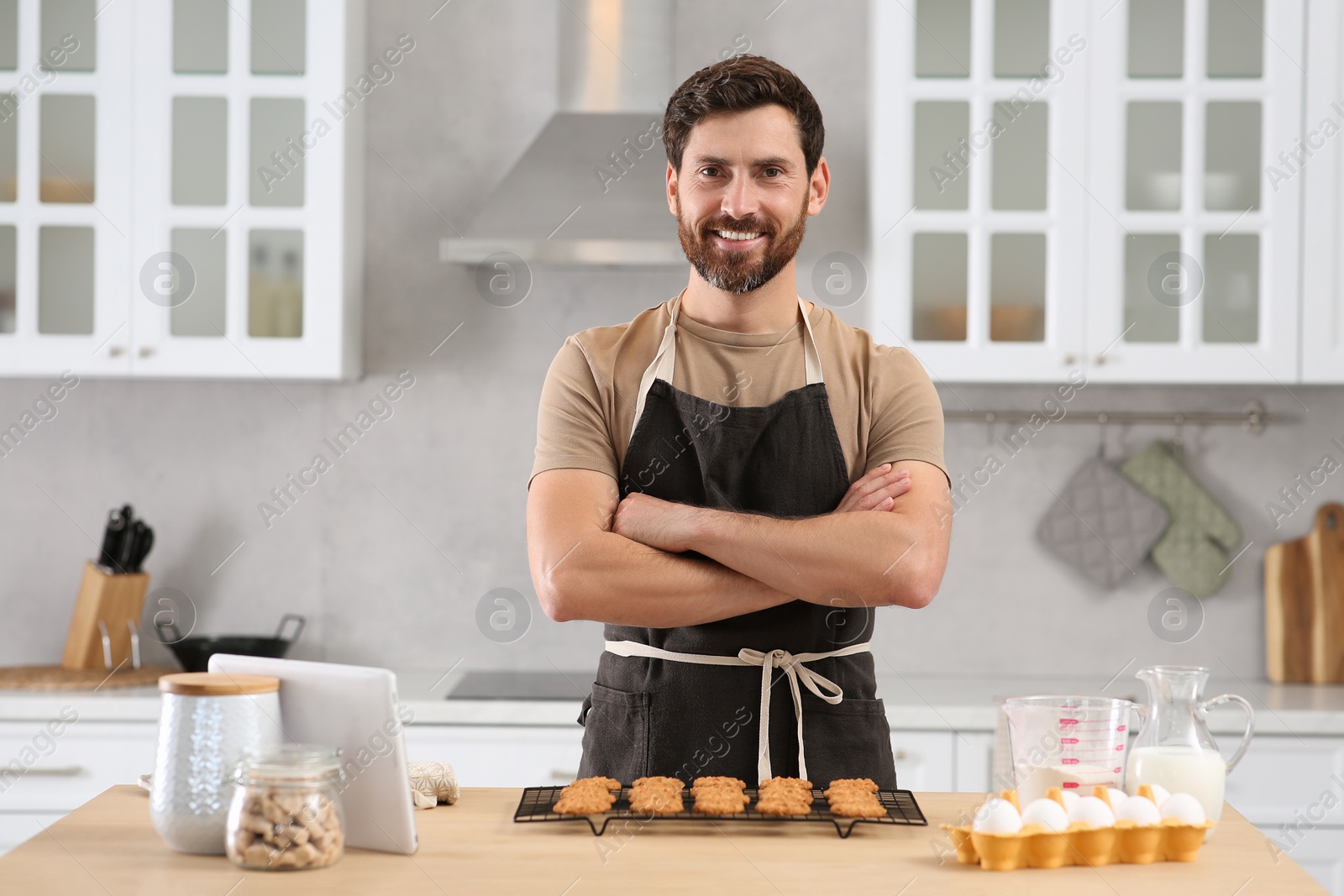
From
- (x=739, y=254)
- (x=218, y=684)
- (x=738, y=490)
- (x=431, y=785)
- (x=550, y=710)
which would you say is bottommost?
(x=550, y=710)

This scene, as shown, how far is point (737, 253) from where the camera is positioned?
1712 millimetres

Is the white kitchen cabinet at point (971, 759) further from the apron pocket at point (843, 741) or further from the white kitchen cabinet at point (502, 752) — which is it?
the apron pocket at point (843, 741)

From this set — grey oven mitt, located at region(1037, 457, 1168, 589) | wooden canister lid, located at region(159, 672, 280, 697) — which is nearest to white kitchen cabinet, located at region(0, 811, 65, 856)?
wooden canister lid, located at region(159, 672, 280, 697)

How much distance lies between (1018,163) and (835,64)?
59cm

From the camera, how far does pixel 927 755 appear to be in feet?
8.54

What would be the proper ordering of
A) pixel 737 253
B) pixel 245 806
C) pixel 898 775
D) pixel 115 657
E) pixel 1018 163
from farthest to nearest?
pixel 115 657, pixel 1018 163, pixel 898 775, pixel 737 253, pixel 245 806

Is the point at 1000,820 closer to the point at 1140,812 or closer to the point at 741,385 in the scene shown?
the point at 1140,812

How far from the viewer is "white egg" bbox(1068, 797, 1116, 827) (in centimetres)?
113

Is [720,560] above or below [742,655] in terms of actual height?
above

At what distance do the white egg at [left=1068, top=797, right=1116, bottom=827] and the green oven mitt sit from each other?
2.07 metres

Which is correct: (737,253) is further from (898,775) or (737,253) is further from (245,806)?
(898,775)

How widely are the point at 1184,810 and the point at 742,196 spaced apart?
97 centimetres

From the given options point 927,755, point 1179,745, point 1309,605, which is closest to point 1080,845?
point 1179,745

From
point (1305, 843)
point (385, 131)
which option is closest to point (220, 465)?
point (385, 131)
